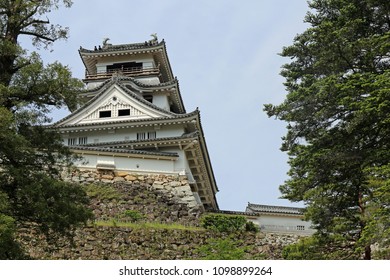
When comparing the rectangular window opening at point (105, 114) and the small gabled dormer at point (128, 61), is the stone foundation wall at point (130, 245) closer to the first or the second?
the rectangular window opening at point (105, 114)

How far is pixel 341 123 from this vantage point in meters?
12.6

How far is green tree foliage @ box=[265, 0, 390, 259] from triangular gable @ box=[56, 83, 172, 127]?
44.1ft

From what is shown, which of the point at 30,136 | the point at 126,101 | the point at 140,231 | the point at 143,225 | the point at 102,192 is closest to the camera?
the point at 30,136

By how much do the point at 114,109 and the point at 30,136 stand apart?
55.6ft

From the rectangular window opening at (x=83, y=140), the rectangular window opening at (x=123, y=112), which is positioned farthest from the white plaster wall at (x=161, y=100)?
the rectangular window opening at (x=83, y=140)

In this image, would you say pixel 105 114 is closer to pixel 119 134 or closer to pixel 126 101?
pixel 126 101

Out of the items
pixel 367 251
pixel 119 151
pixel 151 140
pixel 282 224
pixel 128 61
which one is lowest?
pixel 367 251

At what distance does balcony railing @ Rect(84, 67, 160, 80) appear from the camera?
100 ft

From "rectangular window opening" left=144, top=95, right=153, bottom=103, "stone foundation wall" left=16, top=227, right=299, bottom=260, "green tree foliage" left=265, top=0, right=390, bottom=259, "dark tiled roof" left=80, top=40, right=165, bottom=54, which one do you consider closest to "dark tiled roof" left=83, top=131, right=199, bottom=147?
"rectangular window opening" left=144, top=95, right=153, bottom=103

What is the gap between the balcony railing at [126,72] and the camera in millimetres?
30625

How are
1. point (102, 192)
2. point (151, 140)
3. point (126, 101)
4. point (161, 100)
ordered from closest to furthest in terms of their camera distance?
point (102, 192)
point (151, 140)
point (126, 101)
point (161, 100)

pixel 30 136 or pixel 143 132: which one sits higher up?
pixel 143 132

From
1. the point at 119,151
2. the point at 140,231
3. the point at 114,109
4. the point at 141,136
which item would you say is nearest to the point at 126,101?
the point at 114,109

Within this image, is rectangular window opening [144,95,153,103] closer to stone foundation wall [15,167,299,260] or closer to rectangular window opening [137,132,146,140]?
rectangular window opening [137,132,146,140]
